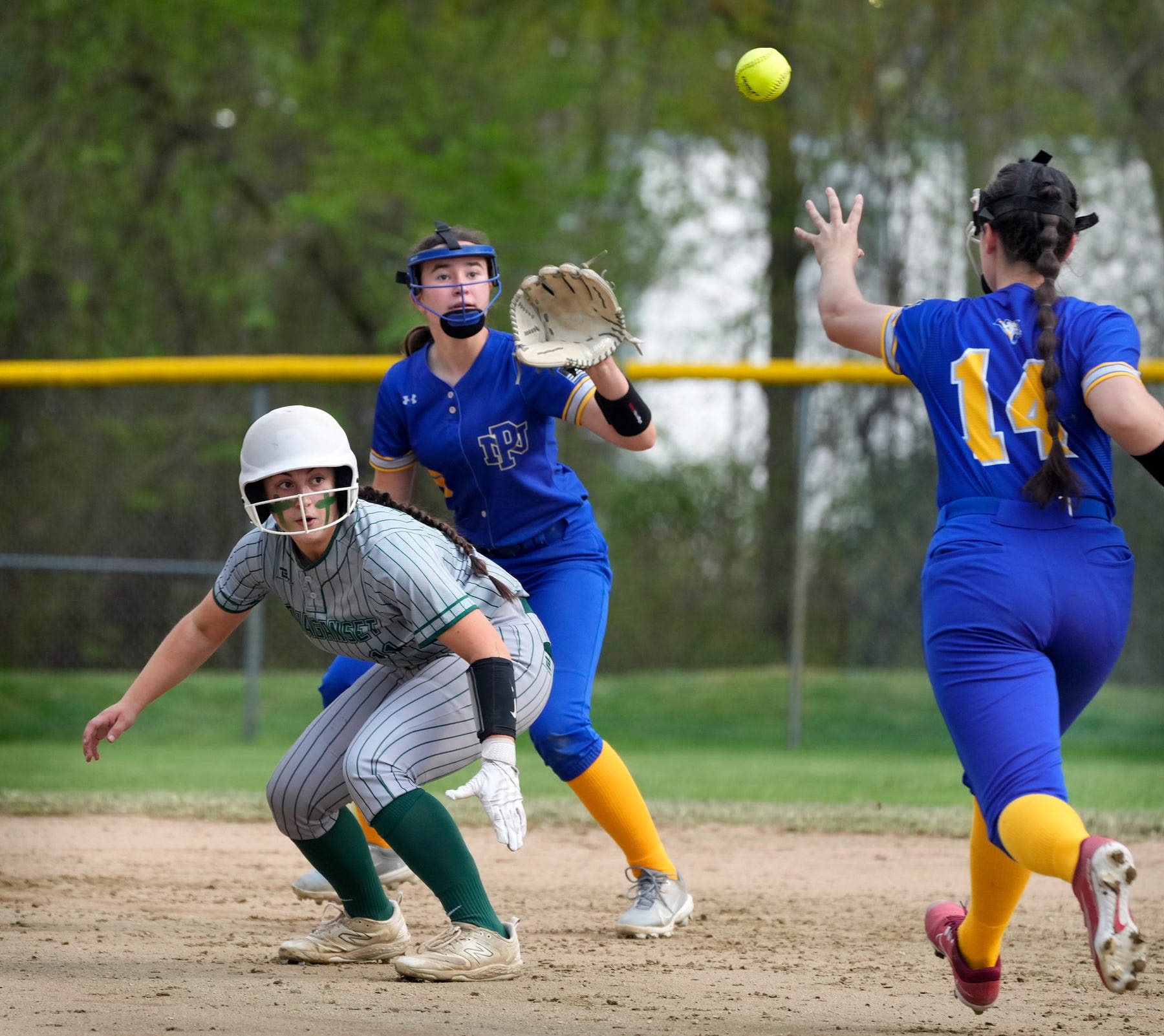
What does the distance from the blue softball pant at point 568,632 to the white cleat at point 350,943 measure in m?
0.64

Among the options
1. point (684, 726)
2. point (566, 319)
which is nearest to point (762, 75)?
point (566, 319)

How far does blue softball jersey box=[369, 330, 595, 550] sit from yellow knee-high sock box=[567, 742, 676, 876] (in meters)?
0.71

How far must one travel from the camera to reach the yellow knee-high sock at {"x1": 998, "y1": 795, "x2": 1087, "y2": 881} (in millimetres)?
2543

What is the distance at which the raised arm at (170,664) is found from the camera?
3637 mm

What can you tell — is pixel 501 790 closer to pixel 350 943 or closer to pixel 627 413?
pixel 350 943

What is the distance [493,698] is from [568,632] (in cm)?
95

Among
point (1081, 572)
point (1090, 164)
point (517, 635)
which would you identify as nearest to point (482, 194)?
point (1090, 164)

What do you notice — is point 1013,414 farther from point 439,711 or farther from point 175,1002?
point 175,1002

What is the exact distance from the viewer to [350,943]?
3.77 meters

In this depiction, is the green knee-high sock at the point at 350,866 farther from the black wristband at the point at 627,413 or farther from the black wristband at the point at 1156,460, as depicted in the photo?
the black wristband at the point at 1156,460

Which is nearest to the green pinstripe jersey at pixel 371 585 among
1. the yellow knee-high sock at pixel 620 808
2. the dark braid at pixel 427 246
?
the yellow knee-high sock at pixel 620 808

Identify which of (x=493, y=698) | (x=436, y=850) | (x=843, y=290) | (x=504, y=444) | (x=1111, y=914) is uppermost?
(x=843, y=290)

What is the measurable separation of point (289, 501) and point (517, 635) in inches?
27.7

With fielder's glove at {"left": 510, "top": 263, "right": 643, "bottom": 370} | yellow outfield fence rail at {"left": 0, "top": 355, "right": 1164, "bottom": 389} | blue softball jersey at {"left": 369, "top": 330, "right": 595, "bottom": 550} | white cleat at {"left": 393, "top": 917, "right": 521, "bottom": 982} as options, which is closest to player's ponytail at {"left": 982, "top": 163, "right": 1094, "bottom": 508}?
fielder's glove at {"left": 510, "top": 263, "right": 643, "bottom": 370}
